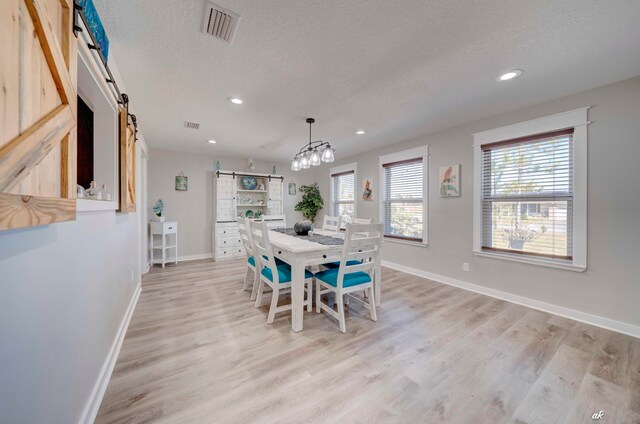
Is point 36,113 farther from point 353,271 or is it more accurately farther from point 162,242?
point 162,242

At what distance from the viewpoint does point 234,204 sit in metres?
5.29

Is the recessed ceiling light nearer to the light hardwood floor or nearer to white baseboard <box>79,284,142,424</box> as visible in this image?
the light hardwood floor

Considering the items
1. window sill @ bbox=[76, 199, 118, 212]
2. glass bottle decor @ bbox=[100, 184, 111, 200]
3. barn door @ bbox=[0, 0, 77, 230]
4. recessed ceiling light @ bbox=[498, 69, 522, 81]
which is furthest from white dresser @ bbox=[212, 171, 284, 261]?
recessed ceiling light @ bbox=[498, 69, 522, 81]

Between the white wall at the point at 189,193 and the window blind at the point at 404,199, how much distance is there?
3.54m

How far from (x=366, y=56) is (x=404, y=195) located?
2.90 meters

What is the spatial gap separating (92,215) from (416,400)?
227cm

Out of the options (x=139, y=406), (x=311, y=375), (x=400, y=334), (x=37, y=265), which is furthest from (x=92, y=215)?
(x=400, y=334)

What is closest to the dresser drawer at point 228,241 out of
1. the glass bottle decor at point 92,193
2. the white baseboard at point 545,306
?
the glass bottle decor at point 92,193

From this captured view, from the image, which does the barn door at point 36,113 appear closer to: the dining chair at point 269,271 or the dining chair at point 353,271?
the dining chair at point 269,271

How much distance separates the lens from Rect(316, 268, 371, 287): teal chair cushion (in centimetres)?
232

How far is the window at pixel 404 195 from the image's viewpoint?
13.3 ft

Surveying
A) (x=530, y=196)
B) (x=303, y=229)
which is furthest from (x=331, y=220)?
(x=530, y=196)

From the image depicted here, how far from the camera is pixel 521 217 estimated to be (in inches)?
115

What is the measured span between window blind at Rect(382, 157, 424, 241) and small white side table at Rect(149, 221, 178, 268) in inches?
161
